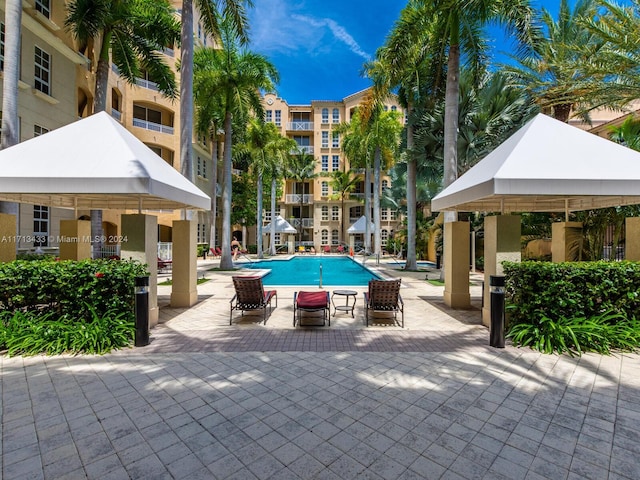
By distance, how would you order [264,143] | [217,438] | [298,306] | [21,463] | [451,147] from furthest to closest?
[264,143] → [451,147] → [298,306] → [217,438] → [21,463]

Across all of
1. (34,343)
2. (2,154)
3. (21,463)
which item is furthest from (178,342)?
(2,154)

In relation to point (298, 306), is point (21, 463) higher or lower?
lower

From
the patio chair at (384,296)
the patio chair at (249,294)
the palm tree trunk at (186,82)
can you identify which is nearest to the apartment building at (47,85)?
the palm tree trunk at (186,82)

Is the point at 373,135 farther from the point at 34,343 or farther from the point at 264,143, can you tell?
the point at 34,343

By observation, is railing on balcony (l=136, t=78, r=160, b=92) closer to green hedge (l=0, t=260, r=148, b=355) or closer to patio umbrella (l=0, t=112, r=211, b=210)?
patio umbrella (l=0, t=112, r=211, b=210)

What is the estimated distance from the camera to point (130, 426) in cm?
301

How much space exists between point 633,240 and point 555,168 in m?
3.14

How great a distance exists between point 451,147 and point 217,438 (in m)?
11.2

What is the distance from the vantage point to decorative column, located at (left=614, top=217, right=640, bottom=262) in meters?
6.50

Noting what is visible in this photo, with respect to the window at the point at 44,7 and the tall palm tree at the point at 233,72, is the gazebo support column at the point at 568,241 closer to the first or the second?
the tall palm tree at the point at 233,72

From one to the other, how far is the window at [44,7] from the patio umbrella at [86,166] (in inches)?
444

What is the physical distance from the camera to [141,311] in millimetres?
5070

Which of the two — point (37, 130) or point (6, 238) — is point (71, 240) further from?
point (37, 130)

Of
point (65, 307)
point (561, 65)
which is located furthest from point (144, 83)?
point (561, 65)
